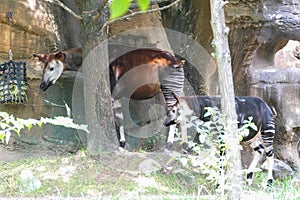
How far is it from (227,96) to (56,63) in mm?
3067

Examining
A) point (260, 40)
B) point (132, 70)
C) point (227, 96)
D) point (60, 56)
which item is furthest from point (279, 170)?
point (227, 96)

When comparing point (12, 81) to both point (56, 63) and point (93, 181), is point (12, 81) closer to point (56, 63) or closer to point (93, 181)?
point (56, 63)

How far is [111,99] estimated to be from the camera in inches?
184

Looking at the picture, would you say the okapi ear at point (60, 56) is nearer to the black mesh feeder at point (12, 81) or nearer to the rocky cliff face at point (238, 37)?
the black mesh feeder at point (12, 81)

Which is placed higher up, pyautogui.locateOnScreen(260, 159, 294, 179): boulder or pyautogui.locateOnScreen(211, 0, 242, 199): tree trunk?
pyautogui.locateOnScreen(211, 0, 242, 199): tree trunk

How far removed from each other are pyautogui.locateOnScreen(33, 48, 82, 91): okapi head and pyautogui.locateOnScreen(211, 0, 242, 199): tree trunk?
2.91 m

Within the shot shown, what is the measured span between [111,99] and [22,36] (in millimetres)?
1689

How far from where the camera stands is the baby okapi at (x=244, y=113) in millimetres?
4539

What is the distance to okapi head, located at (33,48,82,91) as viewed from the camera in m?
5.01

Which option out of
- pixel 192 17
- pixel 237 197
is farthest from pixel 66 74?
pixel 237 197

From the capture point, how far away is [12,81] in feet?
17.2

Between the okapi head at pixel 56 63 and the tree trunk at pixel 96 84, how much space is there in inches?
23.4

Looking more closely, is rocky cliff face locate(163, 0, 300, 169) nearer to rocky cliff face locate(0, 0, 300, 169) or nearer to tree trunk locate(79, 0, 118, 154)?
rocky cliff face locate(0, 0, 300, 169)

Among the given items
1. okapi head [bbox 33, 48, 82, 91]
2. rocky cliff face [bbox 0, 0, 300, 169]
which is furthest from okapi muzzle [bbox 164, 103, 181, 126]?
rocky cliff face [bbox 0, 0, 300, 169]
